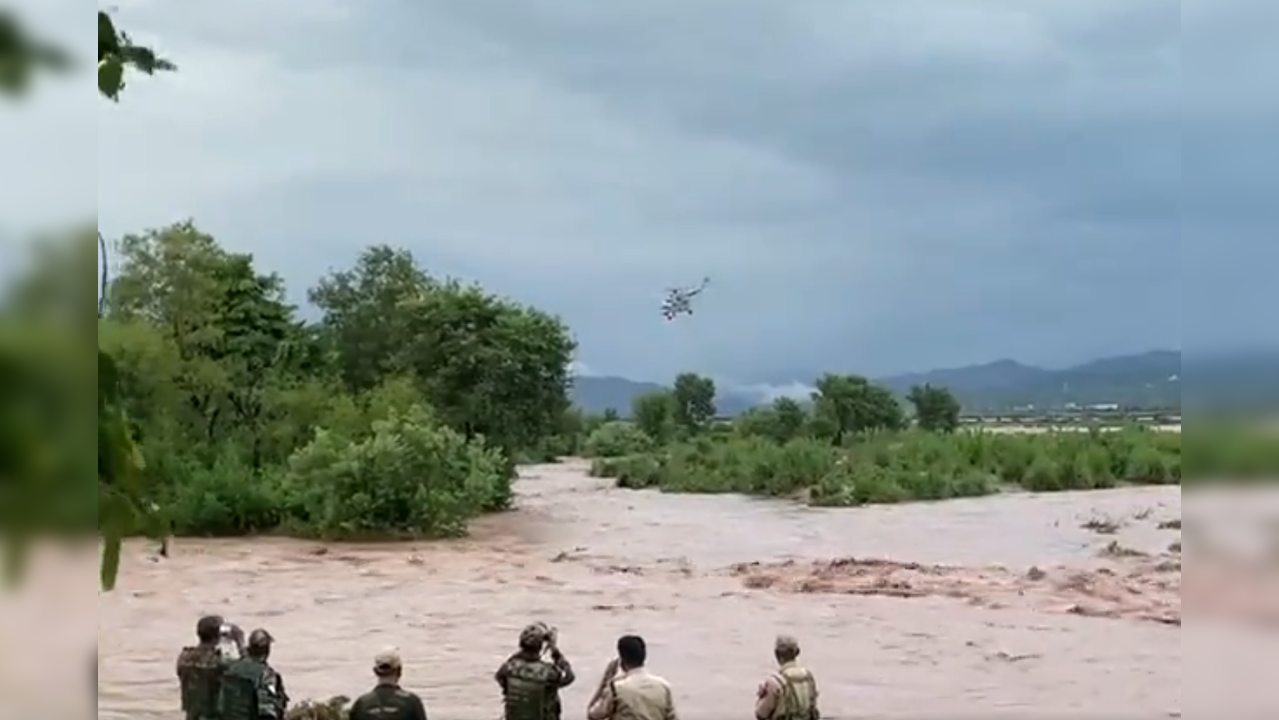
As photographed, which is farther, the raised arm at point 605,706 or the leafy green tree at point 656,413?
the leafy green tree at point 656,413

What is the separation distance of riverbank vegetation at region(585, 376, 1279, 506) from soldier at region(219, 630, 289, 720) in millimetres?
24210

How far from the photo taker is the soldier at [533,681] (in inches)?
227

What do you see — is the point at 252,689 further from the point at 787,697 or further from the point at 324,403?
the point at 324,403

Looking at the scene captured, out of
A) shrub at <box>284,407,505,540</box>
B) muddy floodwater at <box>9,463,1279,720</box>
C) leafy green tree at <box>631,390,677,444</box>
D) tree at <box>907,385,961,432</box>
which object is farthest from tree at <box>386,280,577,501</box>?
tree at <box>907,385,961,432</box>

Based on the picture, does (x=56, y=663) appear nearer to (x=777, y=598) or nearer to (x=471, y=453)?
(x=777, y=598)

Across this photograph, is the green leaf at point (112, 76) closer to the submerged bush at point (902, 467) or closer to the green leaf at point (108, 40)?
the green leaf at point (108, 40)

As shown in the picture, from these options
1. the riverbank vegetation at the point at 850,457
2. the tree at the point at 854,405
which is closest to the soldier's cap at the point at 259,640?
the riverbank vegetation at the point at 850,457

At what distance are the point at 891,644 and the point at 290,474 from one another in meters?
16.0

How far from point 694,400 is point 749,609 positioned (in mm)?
39707

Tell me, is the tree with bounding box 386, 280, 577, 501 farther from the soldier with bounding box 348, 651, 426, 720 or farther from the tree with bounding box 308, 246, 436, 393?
the soldier with bounding box 348, 651, 426, 720

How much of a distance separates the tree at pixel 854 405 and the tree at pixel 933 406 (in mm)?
2715

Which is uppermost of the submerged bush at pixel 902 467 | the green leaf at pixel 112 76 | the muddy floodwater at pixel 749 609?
the green leaf at pixel 112 76

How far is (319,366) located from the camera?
36.0m

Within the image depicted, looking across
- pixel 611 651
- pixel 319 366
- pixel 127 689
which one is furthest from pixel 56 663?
pixel 319 366
